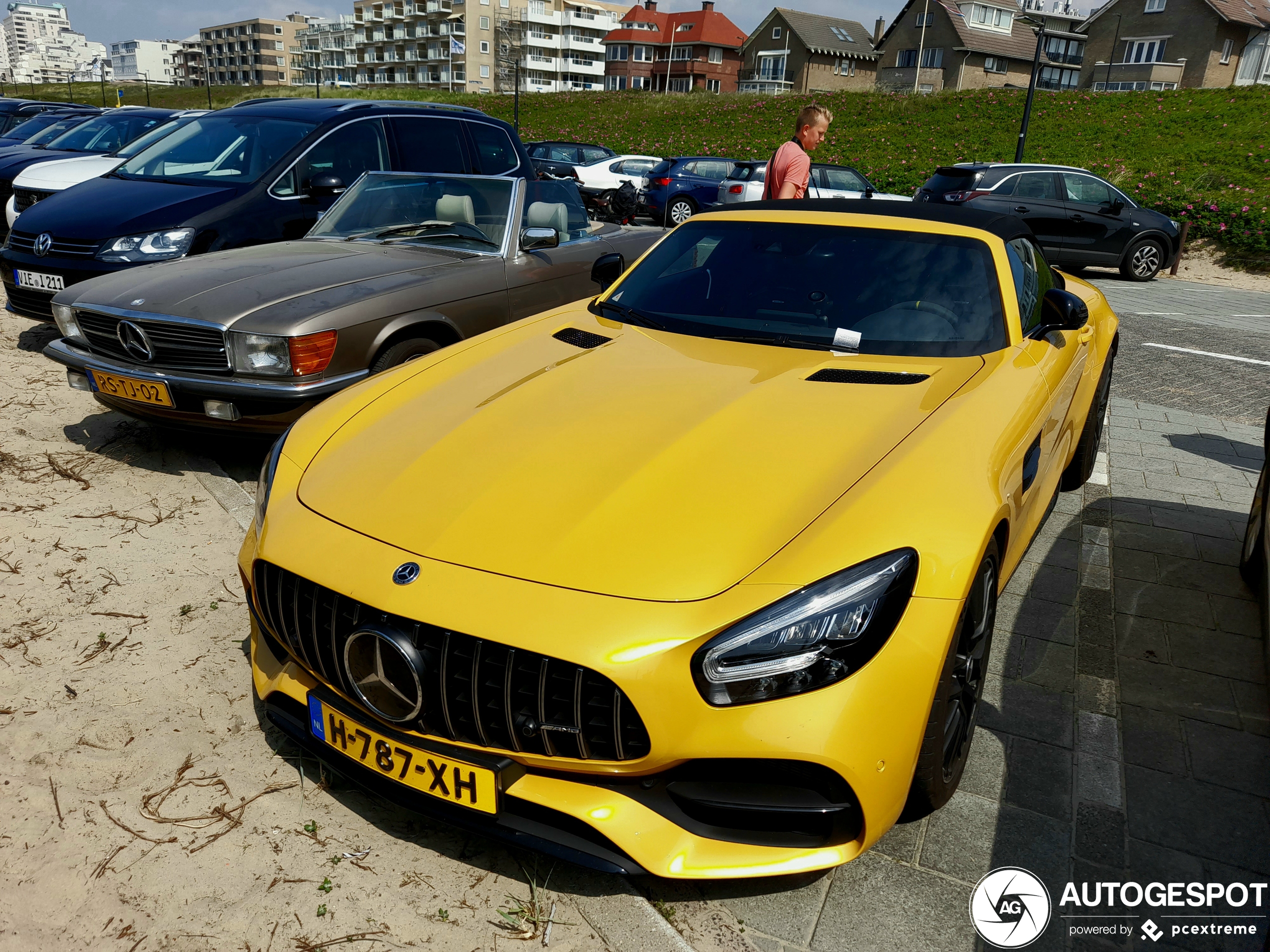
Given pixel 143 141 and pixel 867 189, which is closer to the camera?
pixel 143 141

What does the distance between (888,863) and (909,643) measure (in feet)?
2.39

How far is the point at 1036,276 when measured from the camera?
12.6 feet

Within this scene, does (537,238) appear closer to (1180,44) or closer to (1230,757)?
(1230,757)

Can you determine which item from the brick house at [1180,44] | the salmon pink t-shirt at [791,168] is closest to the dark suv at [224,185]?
the salmon pink t-shirt at [791,168]

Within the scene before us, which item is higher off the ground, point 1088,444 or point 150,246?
point 150,246

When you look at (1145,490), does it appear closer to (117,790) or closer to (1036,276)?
(1036,276)

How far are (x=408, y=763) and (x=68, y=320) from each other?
156 inches

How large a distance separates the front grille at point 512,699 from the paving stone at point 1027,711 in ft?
5.12

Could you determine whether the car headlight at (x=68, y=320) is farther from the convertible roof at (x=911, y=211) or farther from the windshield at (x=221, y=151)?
the convertible roof at (x=911, y=211)

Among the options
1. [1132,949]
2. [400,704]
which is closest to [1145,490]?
[1132,949]

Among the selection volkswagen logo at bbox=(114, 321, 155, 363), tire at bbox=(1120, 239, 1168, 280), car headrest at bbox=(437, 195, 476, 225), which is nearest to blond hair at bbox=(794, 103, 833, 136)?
car headrest at bbox=(437, 195, 476, 225)

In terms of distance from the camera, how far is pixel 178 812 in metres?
2.41

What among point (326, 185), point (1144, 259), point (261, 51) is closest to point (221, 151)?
point (326, 185)

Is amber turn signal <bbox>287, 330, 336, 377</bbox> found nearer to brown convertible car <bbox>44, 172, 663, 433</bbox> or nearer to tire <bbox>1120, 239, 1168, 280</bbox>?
brown convertible car <bbox>44, 172, 663, 433</bbox>
